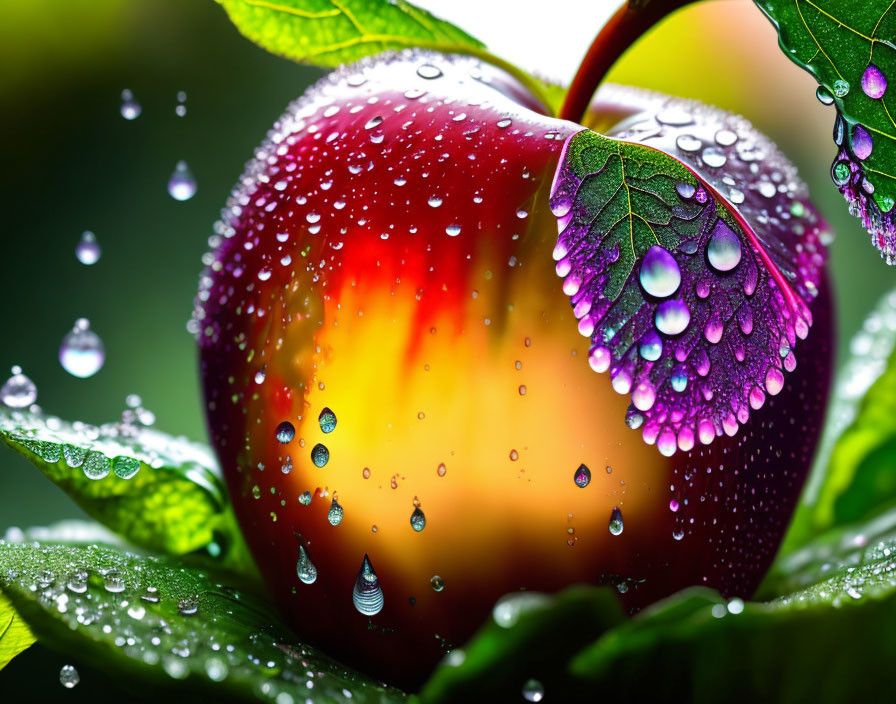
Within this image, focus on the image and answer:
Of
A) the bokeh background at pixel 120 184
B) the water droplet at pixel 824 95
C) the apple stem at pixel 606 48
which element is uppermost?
the water droplet at pixel 824 95

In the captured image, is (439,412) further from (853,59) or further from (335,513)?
(853,59)

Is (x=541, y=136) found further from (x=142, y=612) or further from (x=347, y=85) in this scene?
(x=142, y=612)

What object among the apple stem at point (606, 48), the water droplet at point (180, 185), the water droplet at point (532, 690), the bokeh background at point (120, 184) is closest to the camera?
the water droplet at point (532, 690)

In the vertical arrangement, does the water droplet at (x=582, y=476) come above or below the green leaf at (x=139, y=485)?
above

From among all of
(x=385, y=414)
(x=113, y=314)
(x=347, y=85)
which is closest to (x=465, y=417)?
(x=385, y=414)

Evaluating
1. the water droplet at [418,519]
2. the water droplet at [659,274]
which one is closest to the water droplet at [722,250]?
the water droplet at [659,274]

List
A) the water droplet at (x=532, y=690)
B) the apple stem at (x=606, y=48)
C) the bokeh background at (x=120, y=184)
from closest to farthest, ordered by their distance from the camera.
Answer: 1. the water droplet at (x=532, y=690)
2. the apple stem at (x=606, y=48)
3. the bokeh background at (x=120, y=184)

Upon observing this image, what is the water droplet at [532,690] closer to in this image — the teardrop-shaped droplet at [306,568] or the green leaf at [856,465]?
the teardrop-shaped droplet at [306,568]

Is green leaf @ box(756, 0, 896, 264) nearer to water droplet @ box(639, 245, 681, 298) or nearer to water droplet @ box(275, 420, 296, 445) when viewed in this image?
water droplet @ box(639, 245, 681, 298)
